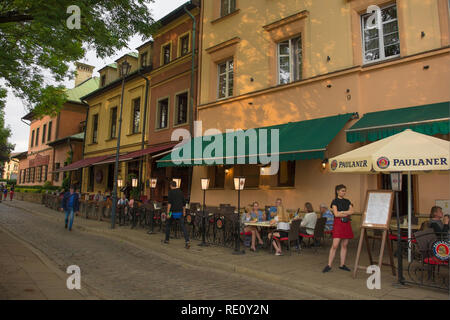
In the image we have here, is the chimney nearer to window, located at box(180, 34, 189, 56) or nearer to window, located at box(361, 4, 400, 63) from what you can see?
window, located at box(180, 34, 189, 56)

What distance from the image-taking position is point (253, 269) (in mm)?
6410

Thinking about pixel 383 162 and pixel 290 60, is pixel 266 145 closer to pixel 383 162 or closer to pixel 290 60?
pixel 290 60

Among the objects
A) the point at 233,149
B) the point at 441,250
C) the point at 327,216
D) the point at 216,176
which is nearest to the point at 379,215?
the point at 441,250

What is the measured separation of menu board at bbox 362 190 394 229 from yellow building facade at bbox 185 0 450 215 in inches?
121

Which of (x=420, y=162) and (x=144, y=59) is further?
(x=144, y=59)

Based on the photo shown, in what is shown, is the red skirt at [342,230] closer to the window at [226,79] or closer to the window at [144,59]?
the window at [226,79]

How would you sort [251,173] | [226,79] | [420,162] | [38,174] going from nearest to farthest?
[420,162], [251,173], [226,79], [38,174]

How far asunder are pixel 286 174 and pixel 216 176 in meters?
3.78

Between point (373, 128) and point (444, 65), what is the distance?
237 cm

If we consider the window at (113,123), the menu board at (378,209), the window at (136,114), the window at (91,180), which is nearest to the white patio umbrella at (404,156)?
the menu board at (378,209)

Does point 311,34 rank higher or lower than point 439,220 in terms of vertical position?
higher

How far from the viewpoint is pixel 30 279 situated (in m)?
5.43
